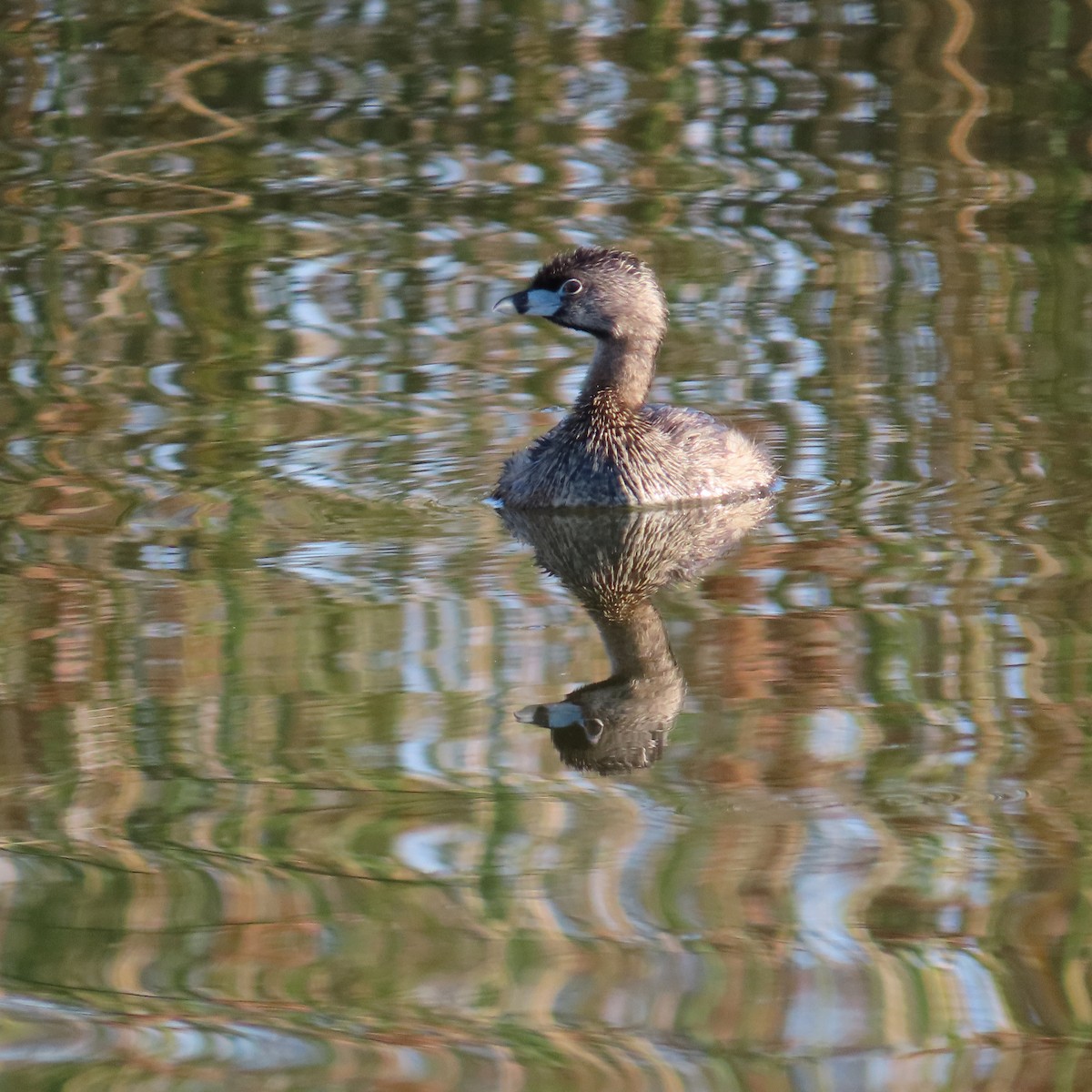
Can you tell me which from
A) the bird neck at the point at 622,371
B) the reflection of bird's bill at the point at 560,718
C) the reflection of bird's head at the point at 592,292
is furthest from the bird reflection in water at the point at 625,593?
the reflection of bird's head at the point at 592,292

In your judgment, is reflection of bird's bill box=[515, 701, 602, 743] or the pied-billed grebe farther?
the pied-billed grebe

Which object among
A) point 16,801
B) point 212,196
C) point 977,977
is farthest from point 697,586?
point 212,196

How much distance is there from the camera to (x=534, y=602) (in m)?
6.93

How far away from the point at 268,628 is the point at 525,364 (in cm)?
369

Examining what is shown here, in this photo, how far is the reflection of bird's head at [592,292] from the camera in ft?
28.5

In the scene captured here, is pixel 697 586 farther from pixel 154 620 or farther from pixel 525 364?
pixel 525 364

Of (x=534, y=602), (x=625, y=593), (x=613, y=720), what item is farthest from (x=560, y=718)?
(x=625, y=593)

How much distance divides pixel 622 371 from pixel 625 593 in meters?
1.98

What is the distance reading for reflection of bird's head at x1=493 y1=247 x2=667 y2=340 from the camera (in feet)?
28.5

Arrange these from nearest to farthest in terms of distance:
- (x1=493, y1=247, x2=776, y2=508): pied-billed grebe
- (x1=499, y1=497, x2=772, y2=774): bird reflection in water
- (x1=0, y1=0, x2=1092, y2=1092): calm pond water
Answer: (x1=0, y1=0, x2=1092, y2=1092): calm pond water < (x1=499, y1=497, x2=772, y2=774): bird reflection in water < (x1=493, y1=247, x2=776, y2=508): pied-billed grebe

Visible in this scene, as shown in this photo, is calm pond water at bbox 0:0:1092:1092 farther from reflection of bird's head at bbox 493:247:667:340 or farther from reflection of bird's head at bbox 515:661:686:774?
reflection of bird's head at bbox 493:247:667:340

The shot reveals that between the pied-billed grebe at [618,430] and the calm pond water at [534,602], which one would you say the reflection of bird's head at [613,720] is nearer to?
the calm pond water at [534,602]

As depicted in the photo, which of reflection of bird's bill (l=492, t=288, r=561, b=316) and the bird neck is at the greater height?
reflection of bird's bill (l=492, t=288, r=561, b=316)

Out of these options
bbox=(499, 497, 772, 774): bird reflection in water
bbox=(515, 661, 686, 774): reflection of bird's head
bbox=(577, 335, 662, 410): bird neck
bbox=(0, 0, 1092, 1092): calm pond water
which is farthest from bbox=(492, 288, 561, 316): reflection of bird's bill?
bbox=(515, 661, 686, 774): reflection of bird's head
